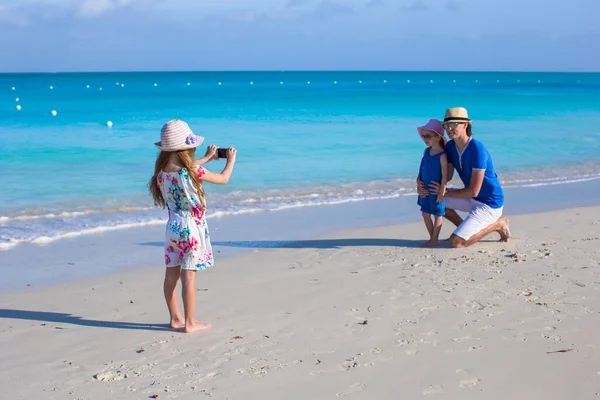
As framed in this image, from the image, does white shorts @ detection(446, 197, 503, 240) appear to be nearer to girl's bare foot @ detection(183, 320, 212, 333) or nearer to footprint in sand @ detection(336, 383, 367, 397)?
girl's bare foot @ detection(183, 320, 212, 333)

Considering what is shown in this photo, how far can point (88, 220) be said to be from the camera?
911cm

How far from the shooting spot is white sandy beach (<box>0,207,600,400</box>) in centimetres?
387

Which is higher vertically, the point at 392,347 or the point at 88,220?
the point at 88,220

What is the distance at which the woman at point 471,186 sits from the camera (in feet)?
21.7

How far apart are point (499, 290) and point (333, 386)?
6.75 ft

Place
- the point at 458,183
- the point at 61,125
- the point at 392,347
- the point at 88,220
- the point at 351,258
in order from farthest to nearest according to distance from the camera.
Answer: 1. the point at 61,125
2. the point at 458,183
3. the point at 88,220
4. the point at 351,258
5. the point at 392,347

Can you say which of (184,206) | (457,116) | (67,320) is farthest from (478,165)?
(67,320)

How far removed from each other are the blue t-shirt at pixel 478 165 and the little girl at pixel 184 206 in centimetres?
277

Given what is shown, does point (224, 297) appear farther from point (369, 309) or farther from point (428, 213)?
point (428, 213)

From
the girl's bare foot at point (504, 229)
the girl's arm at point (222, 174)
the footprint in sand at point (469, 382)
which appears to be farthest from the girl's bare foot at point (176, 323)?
the girl's bare foot at point (504, 229)

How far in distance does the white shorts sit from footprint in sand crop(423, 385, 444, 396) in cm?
318

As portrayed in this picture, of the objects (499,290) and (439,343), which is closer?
(439,343)

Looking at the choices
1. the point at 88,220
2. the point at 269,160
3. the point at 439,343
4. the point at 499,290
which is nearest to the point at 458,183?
the point at 269,160

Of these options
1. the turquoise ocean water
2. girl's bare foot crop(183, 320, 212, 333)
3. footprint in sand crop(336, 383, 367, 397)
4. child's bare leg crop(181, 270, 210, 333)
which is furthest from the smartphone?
the turquoise ocean water
